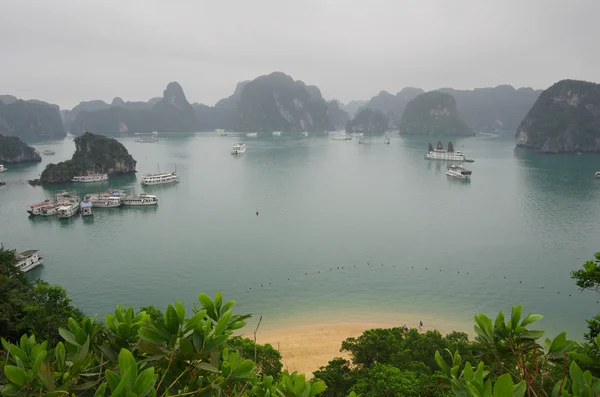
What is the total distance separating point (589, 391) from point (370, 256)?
28176 mm

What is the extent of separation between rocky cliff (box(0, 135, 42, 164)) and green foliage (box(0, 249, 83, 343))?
93191 millimetres

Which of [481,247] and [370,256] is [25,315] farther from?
[481,247]

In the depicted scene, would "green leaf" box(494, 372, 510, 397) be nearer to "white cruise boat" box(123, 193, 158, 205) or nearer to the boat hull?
the boat hull

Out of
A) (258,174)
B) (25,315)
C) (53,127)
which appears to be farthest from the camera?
(53,127)

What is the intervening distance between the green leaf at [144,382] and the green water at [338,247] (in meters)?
20.8

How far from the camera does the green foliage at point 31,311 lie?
41.8ft

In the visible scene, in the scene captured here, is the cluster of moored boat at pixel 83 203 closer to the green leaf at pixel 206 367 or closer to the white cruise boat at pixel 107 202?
the white cruise boat at pixel 107 202

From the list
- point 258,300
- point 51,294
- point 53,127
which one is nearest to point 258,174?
point 258,300

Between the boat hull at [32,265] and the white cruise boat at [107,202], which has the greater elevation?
the white cruise boat at [107,202]

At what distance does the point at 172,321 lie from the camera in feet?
10.3

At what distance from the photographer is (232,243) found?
33469 mm

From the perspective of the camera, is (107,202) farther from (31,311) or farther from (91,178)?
(31,311)

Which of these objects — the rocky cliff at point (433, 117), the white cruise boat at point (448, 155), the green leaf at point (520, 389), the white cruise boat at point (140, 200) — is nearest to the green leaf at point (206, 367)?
the green leaf at point (520, 389)

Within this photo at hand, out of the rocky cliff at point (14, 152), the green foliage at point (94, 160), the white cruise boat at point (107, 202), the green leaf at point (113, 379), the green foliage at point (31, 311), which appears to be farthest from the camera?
the rocky cliff at point (14, 152)
